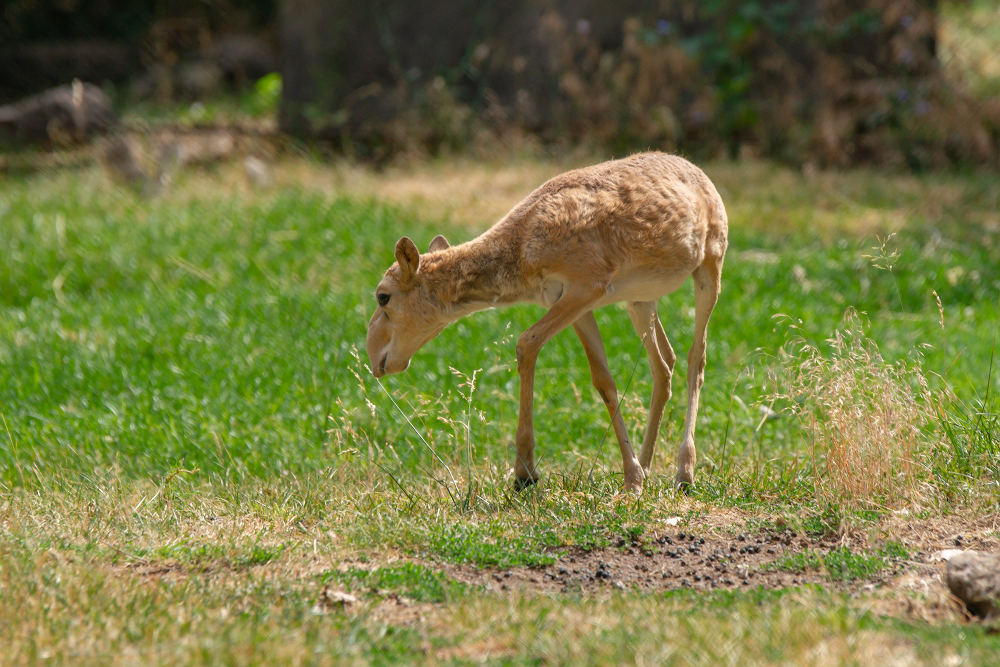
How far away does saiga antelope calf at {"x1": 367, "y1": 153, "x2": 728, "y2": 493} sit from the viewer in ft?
Result: 14.6

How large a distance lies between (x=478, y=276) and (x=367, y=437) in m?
1.37

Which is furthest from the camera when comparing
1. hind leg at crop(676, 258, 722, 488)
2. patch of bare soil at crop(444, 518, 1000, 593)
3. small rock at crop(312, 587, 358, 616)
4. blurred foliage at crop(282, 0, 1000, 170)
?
blurred foliage at crop(282, 0, 1000, 170)

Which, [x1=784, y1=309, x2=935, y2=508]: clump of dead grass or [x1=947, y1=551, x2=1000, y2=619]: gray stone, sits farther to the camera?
[x1=784, y1=309, x2=935, y2=508]: clump of dead grass

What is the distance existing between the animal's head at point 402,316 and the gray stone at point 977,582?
2456 millimetres

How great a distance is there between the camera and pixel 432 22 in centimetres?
1365

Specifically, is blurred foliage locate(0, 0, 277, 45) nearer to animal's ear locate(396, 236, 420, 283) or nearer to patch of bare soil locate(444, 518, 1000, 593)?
animal's ear locate(396, 236, 420, 283)

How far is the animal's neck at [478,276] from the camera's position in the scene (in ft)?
15.0

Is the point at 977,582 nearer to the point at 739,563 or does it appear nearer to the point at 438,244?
the point at 739,563

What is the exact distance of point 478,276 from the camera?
4.61 m

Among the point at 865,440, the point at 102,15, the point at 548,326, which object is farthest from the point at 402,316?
the point at 102,15

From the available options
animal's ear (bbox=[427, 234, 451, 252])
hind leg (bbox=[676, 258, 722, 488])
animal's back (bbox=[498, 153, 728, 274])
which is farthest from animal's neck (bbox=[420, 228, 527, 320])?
hind leg (bbox=[676, 258, 722, 488])

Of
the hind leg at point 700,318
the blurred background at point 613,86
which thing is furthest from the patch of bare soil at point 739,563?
the blurred background at point 613,86

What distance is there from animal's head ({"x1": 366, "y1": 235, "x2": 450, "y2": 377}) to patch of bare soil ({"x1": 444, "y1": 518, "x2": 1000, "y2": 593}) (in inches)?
47.6

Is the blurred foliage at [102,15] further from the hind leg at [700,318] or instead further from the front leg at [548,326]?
the front leg at [548,326]
